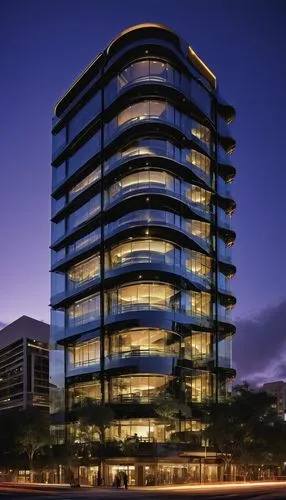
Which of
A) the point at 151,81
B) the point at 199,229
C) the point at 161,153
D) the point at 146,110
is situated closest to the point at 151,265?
the point at 199,229

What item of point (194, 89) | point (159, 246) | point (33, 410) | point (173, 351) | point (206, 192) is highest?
point (194, 89)

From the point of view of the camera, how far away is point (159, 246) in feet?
330

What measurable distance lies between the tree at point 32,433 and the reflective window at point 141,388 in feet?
39.5

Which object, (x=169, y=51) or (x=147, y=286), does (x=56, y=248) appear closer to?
(x=147, y=286)

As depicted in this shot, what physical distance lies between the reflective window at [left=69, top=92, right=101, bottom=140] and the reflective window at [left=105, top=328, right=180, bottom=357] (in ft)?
132

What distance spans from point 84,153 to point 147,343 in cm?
3865

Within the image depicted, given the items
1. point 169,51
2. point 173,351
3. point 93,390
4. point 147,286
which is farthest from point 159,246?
point 169,51

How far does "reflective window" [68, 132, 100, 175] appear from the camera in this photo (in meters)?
113

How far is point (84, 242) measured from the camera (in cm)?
11238

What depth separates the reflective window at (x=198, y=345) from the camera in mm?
103250

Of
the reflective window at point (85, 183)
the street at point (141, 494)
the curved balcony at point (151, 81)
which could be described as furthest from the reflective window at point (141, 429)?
the curved balcony at point (151, 81)

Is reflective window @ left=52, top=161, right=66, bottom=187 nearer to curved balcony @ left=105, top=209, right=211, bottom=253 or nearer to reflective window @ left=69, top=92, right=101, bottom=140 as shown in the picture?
reflective window @ left=69, top=92, right=101, bottom=140

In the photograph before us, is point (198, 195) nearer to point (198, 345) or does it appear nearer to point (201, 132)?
point (201, 132)

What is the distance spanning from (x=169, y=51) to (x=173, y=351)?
48474 millimetres
